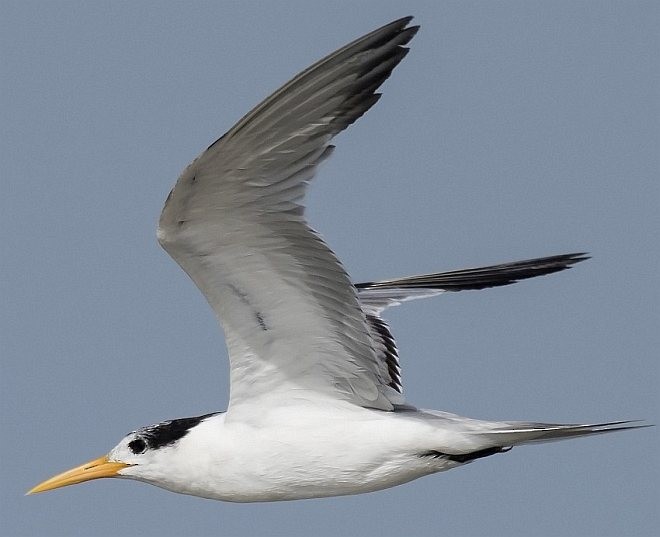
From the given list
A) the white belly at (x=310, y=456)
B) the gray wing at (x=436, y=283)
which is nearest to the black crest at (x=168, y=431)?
the white belly at (x=310, y=456)

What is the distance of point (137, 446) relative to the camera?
8188mm

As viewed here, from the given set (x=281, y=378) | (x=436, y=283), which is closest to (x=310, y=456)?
(x=281, y=378)

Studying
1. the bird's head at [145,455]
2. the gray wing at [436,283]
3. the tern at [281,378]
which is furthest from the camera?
the gray wing at [436,283]

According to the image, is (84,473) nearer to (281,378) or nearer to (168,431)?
(168,431)

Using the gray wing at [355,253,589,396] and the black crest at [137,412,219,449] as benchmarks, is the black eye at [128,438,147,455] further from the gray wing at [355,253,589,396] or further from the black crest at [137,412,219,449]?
the gray wing at [355,253,589,396]

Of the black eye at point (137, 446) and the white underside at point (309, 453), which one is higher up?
the black eye at point (137, 446)

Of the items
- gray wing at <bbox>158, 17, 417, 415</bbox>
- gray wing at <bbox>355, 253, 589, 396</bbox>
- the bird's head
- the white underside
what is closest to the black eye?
the bird's head

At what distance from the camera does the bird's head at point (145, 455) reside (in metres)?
8.07

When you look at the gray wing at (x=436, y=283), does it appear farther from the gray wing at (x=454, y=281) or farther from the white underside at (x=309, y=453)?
the white underside at (x=309, y=453)

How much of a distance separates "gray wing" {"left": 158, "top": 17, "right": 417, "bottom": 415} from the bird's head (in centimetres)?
40

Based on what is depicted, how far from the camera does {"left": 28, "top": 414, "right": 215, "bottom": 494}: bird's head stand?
807 cm

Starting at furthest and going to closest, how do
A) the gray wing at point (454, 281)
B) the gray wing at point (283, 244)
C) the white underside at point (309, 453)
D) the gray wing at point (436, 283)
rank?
the gray wing at point (454, 281), the gray wing at point (436, 283), the white underside at point (309, 453), the gray wing at point (283, 244)

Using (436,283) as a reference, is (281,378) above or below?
below

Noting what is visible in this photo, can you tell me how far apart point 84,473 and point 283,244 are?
2.07 m
